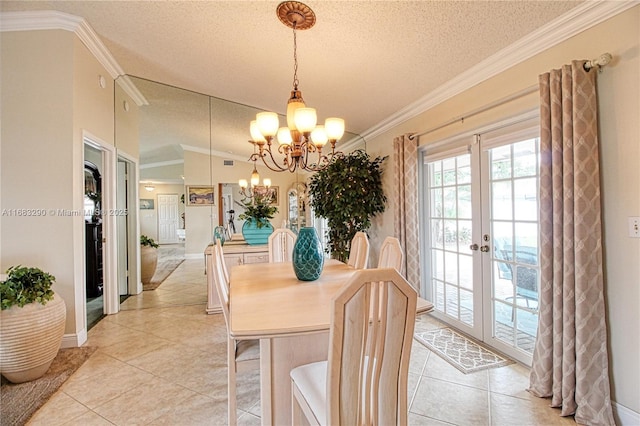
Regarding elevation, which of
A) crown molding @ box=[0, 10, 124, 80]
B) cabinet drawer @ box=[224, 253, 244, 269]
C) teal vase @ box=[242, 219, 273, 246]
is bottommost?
cabinet drawer @ box=[224, 253, 244, 269]

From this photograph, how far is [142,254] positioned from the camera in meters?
Result: 4.50

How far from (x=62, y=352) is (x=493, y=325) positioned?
3.77 metres

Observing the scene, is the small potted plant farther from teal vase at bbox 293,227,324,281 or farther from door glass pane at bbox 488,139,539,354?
door glass pane at bbox 488,139,539,354

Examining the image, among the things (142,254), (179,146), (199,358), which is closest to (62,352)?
(199,358)

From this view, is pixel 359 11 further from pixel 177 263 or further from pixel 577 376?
pixel 177 263

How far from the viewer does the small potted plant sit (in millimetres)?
4480

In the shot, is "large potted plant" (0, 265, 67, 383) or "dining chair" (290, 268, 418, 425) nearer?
"dining chair" (290, 268, 418, 425)

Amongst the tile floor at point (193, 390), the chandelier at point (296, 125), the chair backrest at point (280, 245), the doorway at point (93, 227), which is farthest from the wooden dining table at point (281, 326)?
the doorway at point (93, 227)

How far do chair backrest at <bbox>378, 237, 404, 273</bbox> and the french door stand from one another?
3.41 feet

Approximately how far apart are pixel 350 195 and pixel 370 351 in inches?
124

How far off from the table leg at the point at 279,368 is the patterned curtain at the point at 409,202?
6.47ft

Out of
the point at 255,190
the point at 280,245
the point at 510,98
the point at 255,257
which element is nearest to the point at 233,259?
the point at 255,257

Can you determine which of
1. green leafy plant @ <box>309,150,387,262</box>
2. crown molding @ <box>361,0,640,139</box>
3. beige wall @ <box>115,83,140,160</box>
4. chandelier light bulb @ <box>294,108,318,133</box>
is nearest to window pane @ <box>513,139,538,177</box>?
crown molding @ <box>361,0,640,139</box>

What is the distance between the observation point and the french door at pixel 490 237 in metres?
2.34
